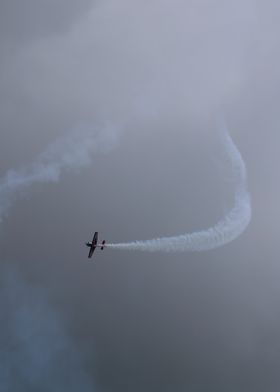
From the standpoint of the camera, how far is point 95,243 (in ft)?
307
